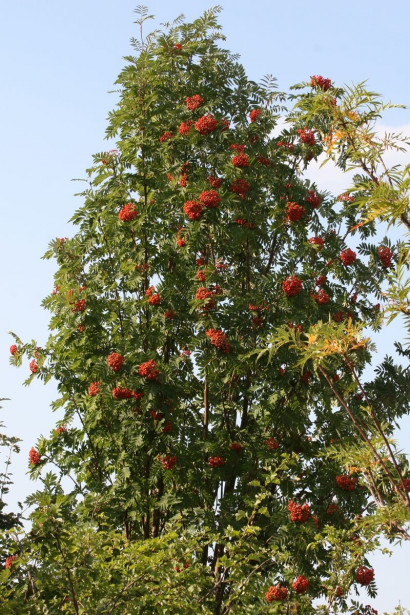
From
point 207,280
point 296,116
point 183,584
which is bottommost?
point 183,584

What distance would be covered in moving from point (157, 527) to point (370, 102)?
18.3ft

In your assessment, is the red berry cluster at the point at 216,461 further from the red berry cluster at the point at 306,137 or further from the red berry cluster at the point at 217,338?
the red berry cluster at the point at 306,137

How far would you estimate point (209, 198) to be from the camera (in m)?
7.54

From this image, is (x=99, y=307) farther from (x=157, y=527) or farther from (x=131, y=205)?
(x=157, y=527)

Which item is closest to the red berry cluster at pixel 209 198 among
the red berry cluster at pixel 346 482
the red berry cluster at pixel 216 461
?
the red berry cluster at pixel 216 461

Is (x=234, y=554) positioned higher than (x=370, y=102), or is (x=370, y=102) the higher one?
(x=370, y=102)

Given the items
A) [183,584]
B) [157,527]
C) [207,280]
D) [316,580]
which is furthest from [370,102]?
[157,527]

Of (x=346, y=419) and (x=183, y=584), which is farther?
(x=346, y=419)

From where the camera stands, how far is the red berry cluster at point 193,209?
748 centimetres

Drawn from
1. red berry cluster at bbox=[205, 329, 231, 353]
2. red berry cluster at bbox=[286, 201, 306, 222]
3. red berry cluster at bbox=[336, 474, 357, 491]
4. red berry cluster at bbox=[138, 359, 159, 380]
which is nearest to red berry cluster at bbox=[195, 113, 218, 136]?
red berry cluster at bbox=[286, 201, 306, 222]

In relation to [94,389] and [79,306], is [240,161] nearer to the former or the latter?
[79,306]

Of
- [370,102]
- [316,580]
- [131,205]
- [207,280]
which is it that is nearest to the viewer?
[370,102]

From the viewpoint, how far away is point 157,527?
8156 mm

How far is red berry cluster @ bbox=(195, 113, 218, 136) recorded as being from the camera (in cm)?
799
